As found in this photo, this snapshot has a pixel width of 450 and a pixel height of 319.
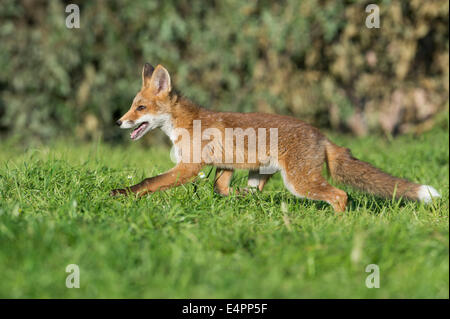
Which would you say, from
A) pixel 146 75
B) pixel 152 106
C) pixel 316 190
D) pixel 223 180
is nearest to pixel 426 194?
pixel 316 190

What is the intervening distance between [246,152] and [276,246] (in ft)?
5.45

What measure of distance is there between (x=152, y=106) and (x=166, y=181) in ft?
2.92

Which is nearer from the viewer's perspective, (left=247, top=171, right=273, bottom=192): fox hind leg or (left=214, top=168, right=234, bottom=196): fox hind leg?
(left=214, top=168, right=234, bottom=196): fox hind leg

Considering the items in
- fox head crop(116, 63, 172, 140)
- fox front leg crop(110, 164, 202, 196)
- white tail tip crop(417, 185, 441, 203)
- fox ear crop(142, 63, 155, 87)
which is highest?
fox ear crop(142, 63, 155, 87)

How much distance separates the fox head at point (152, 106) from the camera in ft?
16.0

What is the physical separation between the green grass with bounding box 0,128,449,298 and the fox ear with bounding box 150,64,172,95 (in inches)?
44.3

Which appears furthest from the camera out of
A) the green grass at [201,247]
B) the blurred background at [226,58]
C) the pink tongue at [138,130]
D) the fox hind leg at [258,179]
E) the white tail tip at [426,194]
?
the blurred background at [226,58]

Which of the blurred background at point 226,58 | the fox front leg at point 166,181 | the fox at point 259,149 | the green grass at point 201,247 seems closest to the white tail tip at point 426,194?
the fox at point 259,149

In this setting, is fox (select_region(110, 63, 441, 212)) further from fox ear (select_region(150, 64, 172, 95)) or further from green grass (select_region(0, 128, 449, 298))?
green grass (select_region(0, 128, 449, 298))

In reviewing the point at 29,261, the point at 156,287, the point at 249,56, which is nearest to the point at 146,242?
the point at 156,287

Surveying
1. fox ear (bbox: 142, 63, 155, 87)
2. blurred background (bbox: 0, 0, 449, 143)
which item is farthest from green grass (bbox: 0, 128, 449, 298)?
blurred background (bbox: 0, 0, 449, 143)

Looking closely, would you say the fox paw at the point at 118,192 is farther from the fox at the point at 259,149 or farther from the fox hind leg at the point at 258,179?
the fox hind leg at the point at 258,179

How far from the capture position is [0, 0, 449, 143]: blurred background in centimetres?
963

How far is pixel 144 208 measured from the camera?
12.7ft
